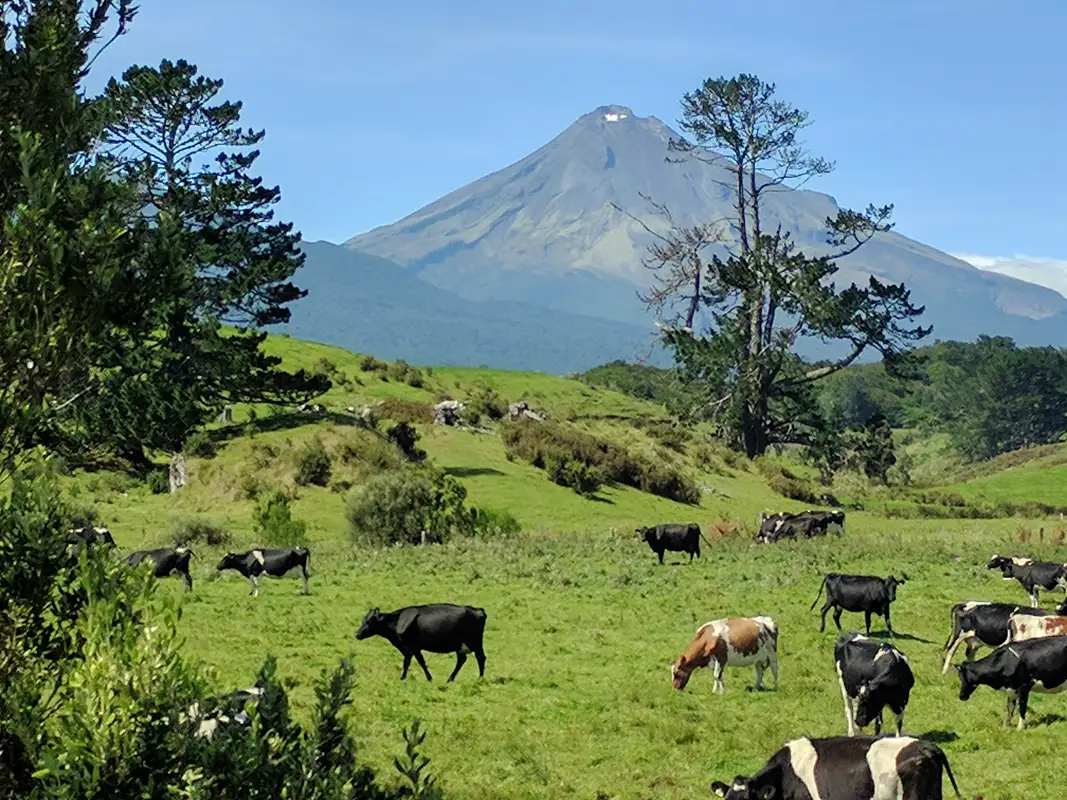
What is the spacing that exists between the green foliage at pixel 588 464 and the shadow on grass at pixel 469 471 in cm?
306

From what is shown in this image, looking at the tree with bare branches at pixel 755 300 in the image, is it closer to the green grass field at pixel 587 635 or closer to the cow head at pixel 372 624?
the green grass field at pixel 587 635

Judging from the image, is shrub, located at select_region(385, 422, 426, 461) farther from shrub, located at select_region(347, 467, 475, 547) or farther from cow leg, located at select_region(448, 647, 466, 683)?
cow leg, located at select_region(448, 647, 466, 683)

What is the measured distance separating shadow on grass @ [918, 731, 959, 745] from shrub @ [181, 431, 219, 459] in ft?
127

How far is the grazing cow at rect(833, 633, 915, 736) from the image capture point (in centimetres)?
1466

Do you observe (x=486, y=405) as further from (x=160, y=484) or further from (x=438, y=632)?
(x=438, y=632)

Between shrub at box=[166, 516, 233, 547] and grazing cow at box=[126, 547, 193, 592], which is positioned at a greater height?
grazing cow at box=[126, 547, 193, 592]

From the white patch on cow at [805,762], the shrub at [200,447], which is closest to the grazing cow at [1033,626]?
the white patch on cow at [805,762]

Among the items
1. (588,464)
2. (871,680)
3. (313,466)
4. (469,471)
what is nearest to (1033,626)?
Result: (871,680)

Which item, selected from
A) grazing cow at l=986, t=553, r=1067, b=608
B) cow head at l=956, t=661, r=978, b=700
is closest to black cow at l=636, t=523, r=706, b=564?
grazing cow at l=986, t=553, r=1067, b=608

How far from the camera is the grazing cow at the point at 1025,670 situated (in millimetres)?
15109

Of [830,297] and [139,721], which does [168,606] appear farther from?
[830,297]

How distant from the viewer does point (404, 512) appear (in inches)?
1497

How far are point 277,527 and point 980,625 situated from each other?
24.4 meters

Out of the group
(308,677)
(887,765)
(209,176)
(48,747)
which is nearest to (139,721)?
(48,747)
